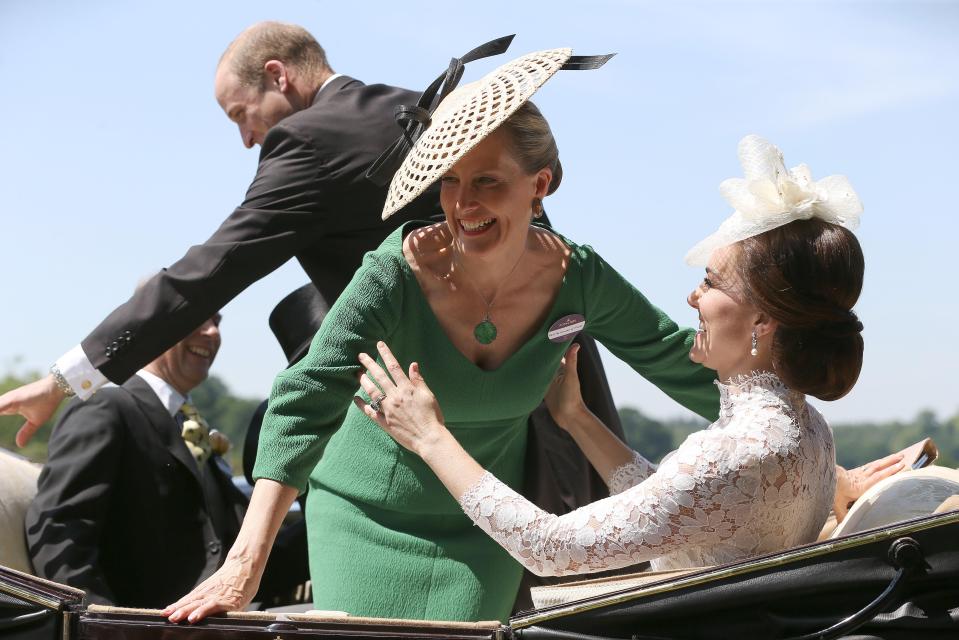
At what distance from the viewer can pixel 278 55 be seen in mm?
4281

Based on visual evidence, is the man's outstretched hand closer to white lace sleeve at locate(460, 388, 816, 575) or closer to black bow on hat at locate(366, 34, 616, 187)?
black bow on hat at locate(366, 34, 616, 187)

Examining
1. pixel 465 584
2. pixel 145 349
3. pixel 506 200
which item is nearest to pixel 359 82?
pixel 145 349

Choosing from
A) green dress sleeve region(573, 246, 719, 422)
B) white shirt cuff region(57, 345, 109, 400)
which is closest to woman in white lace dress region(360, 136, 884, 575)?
green dress sleeve region(573, 246, 719, 422)

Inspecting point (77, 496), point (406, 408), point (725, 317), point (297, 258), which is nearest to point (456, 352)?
point (406, 408)

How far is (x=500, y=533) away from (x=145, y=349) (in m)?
1.59

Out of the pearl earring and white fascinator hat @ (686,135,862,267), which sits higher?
white fascinator hat @ (686,135,862,267)

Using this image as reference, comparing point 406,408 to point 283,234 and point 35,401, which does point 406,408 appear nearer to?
point 283,234

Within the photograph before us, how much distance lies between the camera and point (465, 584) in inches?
118

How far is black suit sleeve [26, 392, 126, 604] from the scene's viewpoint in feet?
13.5

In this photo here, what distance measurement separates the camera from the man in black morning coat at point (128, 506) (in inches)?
164

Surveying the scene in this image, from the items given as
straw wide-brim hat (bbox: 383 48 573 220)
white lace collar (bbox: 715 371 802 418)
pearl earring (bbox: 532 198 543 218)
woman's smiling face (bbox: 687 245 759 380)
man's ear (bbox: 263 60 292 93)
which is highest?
straw wide-brim hat (bbox: 383 48 573 220)

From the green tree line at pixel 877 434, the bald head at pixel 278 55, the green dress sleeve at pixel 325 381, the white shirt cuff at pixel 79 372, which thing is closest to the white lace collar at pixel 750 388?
the green dress sleeve at pixel 325 381

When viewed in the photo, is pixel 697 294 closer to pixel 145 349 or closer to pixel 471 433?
pixel 471 433

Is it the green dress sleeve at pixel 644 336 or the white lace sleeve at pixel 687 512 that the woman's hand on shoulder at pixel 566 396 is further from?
the white lace sleeve at pixel 687 512
